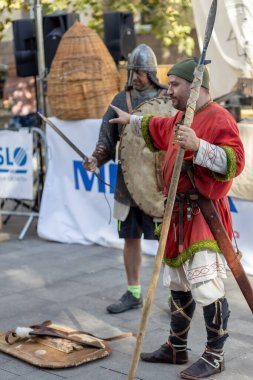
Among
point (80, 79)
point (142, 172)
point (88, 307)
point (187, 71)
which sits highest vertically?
point (187, 71)

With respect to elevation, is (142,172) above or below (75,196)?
above

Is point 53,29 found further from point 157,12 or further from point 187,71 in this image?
point 187,71

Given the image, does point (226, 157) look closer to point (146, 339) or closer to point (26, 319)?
point (146, 339)

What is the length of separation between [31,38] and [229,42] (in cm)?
297

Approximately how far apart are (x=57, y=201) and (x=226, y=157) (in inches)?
175

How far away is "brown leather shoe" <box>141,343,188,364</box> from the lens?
4574mm

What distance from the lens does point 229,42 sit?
23.4ft

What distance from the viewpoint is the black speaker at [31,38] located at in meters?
9.02

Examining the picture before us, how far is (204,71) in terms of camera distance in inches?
164

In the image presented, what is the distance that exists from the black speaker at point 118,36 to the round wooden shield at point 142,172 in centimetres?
358

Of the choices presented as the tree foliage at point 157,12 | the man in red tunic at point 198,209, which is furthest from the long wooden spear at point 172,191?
the tree foliage at point 157,12

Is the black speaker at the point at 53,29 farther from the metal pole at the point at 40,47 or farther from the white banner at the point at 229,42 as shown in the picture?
the white banner at the point at 229,42

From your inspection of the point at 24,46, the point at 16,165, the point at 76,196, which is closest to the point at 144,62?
the point at 76,196

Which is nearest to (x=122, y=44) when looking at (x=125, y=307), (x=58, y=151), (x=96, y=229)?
(x=58, y=151)
